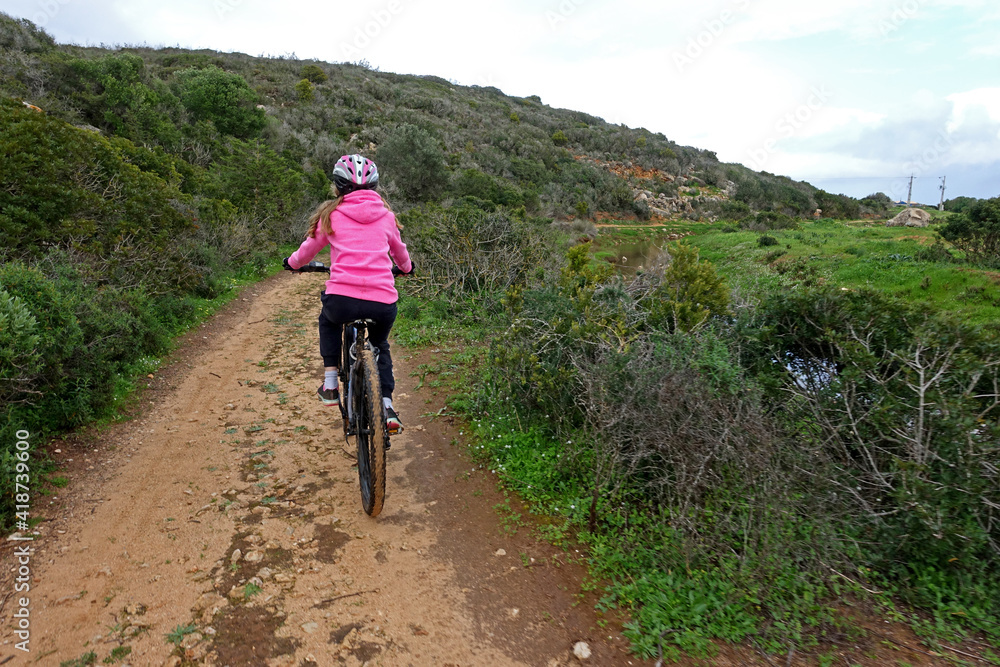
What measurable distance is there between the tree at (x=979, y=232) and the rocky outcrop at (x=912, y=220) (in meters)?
12.5

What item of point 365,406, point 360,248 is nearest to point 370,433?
point 365,406

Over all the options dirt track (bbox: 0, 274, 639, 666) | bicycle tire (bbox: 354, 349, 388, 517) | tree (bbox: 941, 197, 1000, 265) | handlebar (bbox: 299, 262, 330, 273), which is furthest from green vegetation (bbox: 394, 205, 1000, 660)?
tree (bbox: 941, 197, 1000, 265)

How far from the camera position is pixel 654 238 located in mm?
28812

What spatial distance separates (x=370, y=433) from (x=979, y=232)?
64.5ft

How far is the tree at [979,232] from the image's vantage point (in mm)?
15203

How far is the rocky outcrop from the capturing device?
27.7 meters

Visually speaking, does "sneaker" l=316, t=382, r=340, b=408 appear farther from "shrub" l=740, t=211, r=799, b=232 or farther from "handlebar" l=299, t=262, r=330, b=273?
"shrub" l=740, t=211, r=799, b=232

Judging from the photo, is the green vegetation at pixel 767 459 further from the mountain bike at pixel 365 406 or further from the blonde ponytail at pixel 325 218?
the blonde ponytail at pixel 325 218

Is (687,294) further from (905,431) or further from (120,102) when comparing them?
(120,102)

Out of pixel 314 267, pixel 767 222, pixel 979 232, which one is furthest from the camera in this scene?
pixel 767 222

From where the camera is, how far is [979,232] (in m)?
15.6

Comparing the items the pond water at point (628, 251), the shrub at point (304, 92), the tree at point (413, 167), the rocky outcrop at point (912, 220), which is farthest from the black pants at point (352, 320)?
the shrub at point (304, 92)

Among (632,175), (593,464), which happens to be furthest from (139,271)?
(632,175)

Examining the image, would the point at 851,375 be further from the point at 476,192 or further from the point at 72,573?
Answer: the point at 476,192
